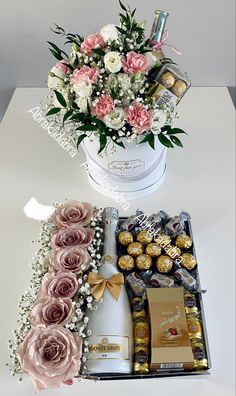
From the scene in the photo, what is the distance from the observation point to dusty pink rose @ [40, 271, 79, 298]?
2.29 ft

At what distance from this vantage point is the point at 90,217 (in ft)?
2.68

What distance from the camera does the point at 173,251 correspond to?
31.2 inches

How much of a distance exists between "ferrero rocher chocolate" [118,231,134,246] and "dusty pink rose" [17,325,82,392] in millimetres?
221

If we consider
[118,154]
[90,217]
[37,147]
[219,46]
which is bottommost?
[90,217]

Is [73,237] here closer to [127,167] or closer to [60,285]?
[60,285]

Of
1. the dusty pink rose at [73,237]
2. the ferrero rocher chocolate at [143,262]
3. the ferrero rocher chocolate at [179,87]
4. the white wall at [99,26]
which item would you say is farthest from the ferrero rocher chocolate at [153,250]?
the white wall at [99,26]

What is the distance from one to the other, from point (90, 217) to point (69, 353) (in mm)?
280

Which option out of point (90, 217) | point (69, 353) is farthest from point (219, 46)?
point (69, 353)

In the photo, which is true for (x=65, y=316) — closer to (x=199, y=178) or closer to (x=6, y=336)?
(x=6, y=336)

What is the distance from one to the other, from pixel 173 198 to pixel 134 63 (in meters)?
0.34

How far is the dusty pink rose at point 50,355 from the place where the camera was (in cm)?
61

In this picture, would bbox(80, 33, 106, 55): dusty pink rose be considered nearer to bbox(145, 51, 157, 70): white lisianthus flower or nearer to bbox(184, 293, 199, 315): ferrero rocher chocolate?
bbox(145, 51, 157, 70): white lisianthus flower

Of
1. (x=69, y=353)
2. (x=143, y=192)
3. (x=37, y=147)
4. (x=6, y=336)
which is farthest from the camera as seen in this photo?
(x=37, y=147)

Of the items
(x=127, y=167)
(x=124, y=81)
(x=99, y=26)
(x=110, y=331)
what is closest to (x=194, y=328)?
(x=110, y=331)
